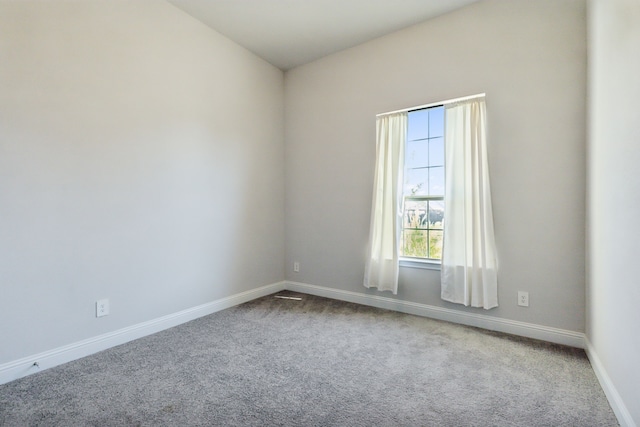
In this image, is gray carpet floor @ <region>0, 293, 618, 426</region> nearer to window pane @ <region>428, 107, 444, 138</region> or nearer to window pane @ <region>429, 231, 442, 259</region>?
window pane @ <region>429, 231, 442, 259</region>

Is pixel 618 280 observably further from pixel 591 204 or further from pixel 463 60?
pixel 463 60

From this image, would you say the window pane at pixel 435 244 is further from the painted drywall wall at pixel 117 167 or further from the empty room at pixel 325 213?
the painted drywall wall at pixel 117 167

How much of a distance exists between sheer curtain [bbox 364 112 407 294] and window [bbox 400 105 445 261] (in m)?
0.11

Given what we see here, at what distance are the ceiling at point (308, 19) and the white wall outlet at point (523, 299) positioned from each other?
2.58 metres

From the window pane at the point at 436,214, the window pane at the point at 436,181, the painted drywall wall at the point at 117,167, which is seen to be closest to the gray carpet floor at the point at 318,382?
the painted drywall wall at the point at 117,167

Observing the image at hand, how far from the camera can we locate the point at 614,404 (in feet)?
5.34

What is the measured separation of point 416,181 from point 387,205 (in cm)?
39

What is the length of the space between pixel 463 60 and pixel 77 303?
374cm

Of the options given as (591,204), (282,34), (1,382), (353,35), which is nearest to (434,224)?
(591,204)

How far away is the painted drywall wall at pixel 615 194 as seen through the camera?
4.68 ft

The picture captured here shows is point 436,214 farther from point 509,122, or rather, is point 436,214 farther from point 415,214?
point 509,122

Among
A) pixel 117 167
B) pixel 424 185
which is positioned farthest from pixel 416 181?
pixel 117 167

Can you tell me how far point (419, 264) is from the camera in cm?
313

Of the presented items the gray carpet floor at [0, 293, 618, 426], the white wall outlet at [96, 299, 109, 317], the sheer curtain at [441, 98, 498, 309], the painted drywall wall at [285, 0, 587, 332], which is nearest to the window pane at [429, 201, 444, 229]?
the sheer curtain at [441, 98, 498, 309]
